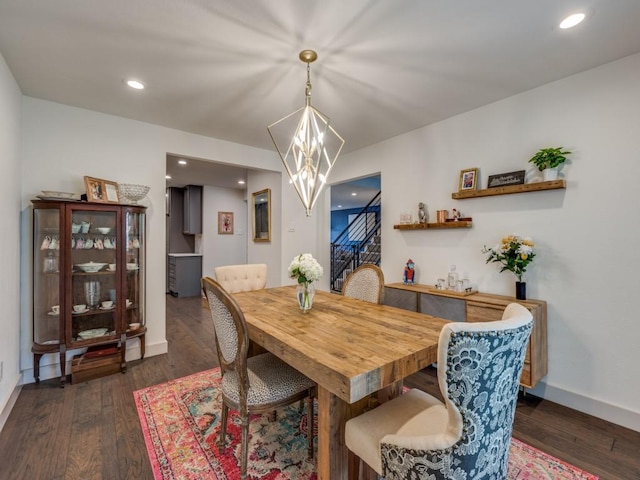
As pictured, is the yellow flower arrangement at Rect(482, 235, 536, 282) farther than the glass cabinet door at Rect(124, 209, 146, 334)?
No

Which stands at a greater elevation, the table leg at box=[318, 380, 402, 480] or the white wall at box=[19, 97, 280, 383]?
the white wall at box=[19, 97, 280, 383]

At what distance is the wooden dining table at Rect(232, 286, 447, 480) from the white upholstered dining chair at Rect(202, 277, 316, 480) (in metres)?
0.14

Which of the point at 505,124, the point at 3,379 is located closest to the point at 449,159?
the point at 505,124

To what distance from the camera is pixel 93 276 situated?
9.37 feet

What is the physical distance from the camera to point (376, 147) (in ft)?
12.9

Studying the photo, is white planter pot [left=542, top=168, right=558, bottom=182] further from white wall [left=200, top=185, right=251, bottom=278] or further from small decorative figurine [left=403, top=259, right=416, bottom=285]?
white wall [left=200, top=185, right=251, bottom=278]

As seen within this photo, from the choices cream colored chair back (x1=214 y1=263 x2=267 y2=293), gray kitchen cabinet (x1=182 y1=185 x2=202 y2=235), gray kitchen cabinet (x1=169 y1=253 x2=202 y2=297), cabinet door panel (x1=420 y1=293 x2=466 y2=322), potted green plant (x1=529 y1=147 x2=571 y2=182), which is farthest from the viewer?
gray kitchen cabinet (x1=182 y1=185 x2=202 y2=235)

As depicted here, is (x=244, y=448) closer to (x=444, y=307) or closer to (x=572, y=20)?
(x=444, y=307)

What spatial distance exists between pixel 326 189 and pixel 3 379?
4.11 metres

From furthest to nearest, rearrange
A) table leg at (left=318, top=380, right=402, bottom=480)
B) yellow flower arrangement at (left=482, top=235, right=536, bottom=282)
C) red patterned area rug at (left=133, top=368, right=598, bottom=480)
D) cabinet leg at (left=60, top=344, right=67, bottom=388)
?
cabinet leg at (left=60, top=344, right=67, bottom=388) → yellow flower arrangement at (left=482, top=235, right=536, bottom=282) → red patterned area rug at (left=133, top=368, right=598, bottom=480) → table leg at (left=318, top=380, right=402, bottom=480)

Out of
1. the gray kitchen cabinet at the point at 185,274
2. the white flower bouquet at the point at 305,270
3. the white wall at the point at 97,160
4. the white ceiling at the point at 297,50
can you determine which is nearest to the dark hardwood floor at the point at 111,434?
the white wall at the point at 97,160

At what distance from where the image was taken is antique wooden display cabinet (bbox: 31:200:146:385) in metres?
2.59

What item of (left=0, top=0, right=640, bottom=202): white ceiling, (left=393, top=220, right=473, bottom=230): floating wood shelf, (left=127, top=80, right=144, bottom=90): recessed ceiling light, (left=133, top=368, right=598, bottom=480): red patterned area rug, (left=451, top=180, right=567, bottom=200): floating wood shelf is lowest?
(left=133, top=368, right=598, bottom=480): red patterned area rug

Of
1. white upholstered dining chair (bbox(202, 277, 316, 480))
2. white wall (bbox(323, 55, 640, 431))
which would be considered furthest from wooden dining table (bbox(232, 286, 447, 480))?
white wall (bbox(323, 55, 640, 431))
